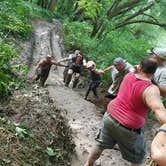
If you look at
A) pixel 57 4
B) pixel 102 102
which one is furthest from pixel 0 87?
pixel 57 4

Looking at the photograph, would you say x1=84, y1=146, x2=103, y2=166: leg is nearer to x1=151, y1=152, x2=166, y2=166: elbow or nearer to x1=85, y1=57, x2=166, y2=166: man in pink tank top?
x1=85, y1=57, x2=166, y2=166: man in pink tank top

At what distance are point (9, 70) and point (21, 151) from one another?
12.7 feet

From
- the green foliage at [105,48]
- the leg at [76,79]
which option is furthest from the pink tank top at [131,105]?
the green foliage at [105,48]

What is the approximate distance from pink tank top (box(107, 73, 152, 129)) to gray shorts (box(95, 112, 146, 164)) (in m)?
0.09

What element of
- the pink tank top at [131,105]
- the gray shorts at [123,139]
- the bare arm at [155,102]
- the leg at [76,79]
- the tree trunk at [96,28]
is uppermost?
the bare arm at [155,102]

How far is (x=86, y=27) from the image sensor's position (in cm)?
2264

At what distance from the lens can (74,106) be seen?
9.82m

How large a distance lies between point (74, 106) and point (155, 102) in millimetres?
6179

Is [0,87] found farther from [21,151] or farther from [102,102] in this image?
[102,102]

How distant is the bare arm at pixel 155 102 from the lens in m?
3.41

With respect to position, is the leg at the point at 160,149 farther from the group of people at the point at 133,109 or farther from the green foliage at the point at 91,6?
the green foliage at the point at 91,6

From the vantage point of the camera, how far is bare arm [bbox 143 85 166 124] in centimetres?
341

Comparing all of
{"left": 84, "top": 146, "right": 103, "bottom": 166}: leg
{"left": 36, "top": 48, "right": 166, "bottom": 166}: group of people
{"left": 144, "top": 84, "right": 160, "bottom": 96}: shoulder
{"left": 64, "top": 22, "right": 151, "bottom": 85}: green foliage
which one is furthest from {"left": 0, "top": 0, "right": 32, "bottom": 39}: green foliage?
{"left": 144, "top": 84, "right": 160, "bottom": 96}: shoulder

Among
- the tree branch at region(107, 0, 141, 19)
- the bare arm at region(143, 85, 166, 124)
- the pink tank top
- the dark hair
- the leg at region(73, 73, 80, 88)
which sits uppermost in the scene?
the dark hair
